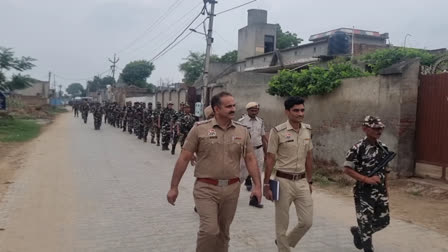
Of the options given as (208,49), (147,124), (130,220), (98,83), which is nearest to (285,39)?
(208,49)

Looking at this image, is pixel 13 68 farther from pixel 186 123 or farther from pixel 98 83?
pixel 98 83

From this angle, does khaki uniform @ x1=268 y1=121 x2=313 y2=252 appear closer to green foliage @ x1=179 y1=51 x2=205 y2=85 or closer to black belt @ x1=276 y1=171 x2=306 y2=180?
black belt @ x1=276 y1=171 x2=306 y2=180

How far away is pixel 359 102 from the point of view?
10.2 m

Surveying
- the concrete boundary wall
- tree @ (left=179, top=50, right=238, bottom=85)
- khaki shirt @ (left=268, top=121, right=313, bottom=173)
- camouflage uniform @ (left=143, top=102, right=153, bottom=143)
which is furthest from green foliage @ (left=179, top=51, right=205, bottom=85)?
khaki shirt @ (left=268, top=121, right=313, bottom=173)

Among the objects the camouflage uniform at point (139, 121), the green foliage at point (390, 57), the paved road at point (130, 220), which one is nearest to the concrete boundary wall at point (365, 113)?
the paved road at point (130, 220)

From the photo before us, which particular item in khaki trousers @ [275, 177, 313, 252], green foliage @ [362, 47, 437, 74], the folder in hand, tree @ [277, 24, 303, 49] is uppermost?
tree @ [277, 24, 303, 49]

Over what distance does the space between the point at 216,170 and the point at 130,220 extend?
2874 millimetres

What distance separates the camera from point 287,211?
14.8 feet

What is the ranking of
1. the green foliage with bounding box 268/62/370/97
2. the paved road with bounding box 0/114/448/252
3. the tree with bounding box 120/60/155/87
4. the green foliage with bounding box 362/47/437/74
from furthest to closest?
the tree with bounding box 120/60/155/87
the green foliage with bounding box 362/47/437/74
the green foliage with bounding box 268/62/370/97
the paved road with bounding box 0/114/448/252

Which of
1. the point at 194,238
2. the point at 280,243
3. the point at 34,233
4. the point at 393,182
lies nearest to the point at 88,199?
the point at 34,233

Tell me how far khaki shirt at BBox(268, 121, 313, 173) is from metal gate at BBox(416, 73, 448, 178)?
5059 mm

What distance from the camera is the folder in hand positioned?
14.8ft

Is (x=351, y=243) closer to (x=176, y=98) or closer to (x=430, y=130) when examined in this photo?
(x=430, y=130)

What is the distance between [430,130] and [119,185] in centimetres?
636
